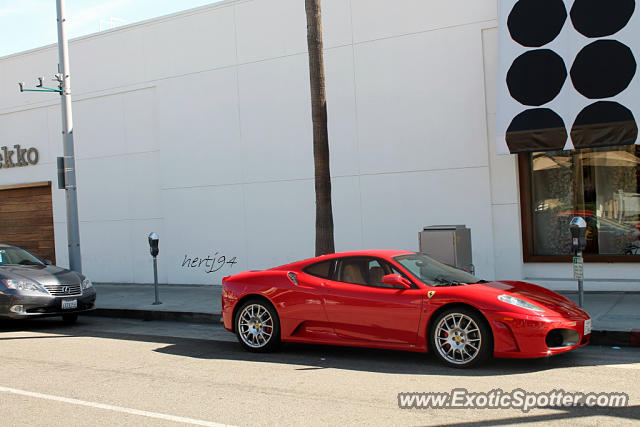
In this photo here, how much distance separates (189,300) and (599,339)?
8.08 metres

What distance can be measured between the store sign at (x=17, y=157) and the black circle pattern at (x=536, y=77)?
14045 millimetres

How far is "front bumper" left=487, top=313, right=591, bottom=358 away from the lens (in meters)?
6.76

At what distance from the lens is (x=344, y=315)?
25.5 feet

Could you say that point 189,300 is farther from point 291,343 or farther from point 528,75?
point 528,75

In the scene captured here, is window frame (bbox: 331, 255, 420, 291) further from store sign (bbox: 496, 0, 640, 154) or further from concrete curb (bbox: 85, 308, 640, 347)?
store sign (bbox: 496, 0, 640, 154)

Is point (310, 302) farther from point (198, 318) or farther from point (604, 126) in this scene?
point (604, 126)

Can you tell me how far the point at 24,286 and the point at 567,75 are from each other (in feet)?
32.8

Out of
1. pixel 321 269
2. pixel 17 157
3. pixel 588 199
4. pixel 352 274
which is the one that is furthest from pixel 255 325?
pixel 17 157

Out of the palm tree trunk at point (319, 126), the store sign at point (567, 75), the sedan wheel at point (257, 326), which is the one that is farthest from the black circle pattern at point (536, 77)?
the sedan wheel at point (257, 326)

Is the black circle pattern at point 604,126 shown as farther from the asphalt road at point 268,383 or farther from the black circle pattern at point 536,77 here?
the asphalt road at point 268,383

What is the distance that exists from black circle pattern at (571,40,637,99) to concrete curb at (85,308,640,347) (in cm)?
461

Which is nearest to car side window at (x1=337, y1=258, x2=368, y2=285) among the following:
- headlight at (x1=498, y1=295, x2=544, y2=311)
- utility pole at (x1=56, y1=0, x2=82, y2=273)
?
headlight at (x1=498, y1=295, x2=544, y2=311)

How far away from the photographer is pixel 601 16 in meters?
11.1

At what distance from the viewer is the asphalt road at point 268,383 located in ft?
18.1
